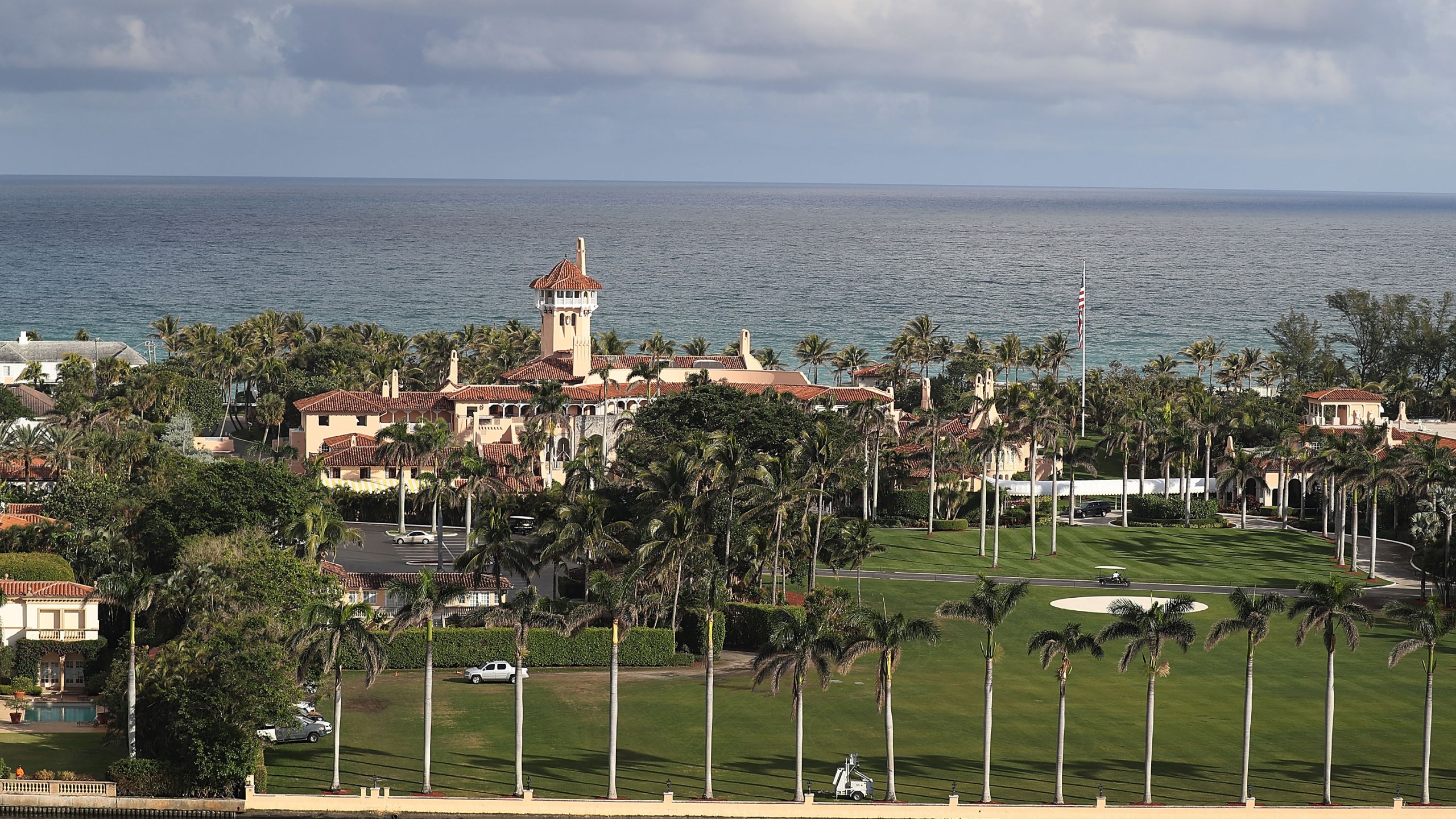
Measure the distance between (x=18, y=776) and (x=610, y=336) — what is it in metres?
84.3

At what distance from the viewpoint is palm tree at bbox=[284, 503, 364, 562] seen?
229 ft

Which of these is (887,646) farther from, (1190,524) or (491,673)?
(1190,524)

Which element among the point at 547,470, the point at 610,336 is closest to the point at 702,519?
the point at 547,470

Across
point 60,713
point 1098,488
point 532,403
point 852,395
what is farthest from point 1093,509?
point 60,713

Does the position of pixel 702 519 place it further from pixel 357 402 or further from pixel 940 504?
pixel 357 402

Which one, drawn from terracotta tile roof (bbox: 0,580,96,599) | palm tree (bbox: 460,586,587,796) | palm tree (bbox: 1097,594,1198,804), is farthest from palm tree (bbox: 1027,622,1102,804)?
terracotta tile roof (bbox: 0,580,96,599)

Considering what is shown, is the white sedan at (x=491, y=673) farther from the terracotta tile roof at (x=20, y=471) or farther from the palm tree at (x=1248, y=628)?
the terracotta tile roof at (x=20, y=471)

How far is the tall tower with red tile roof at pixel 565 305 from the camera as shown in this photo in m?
122

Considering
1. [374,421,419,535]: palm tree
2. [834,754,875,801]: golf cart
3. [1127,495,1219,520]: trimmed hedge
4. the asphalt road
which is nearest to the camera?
[834,754,875,801]: golf cart

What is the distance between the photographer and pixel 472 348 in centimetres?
15188

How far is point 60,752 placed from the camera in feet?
183

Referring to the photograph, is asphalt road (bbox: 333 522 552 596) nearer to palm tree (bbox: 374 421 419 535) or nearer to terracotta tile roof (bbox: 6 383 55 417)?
palm tree (bbox: 374 421 419 535)

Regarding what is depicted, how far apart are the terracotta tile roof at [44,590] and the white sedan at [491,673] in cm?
1490

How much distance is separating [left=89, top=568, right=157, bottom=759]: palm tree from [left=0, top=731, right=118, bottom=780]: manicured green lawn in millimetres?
1245
